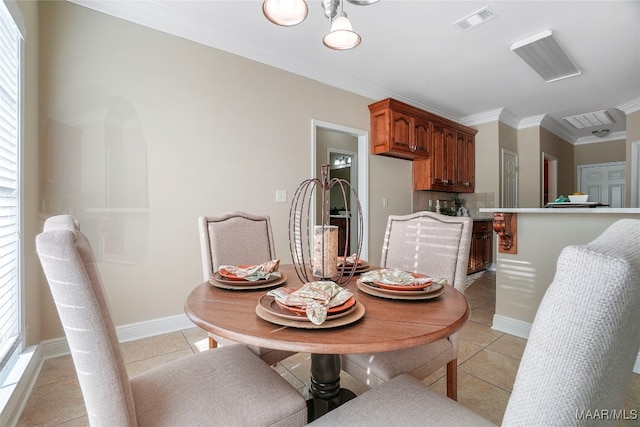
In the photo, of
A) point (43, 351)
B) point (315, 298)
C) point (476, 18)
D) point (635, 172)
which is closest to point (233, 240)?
point (315, 298)

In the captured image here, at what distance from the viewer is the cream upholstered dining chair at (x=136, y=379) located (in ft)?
1.94

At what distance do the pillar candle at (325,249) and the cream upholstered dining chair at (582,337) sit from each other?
0.73 meters

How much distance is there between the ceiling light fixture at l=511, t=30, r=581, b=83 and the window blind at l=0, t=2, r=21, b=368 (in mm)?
3692

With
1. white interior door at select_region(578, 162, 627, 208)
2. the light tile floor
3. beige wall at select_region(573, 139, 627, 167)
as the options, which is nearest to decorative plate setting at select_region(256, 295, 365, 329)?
the light tile floor

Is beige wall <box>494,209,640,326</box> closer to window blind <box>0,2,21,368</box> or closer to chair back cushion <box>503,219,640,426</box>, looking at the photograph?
chair back cushion <box>503,219,640,426</box>

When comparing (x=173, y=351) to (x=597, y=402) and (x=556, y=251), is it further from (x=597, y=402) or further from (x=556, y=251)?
(x=556, y=251)

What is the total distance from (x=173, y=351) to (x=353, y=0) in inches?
96.7

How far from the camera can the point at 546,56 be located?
3027 millimetres

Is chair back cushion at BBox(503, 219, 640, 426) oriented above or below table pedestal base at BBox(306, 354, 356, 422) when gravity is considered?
above

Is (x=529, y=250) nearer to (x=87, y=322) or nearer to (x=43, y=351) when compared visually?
(x=87, y=322)

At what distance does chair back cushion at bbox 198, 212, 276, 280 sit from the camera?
5.38ft

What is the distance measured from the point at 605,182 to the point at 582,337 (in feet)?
26.4

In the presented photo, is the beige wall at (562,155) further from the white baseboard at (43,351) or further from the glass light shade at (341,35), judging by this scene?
the white baseboard at (43,351)

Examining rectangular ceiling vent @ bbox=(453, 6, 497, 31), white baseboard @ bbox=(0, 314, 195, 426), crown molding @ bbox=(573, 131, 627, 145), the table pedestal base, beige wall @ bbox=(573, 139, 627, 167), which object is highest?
rectangular ceiling vent @ bbox=(453, 6, 497, 31)
